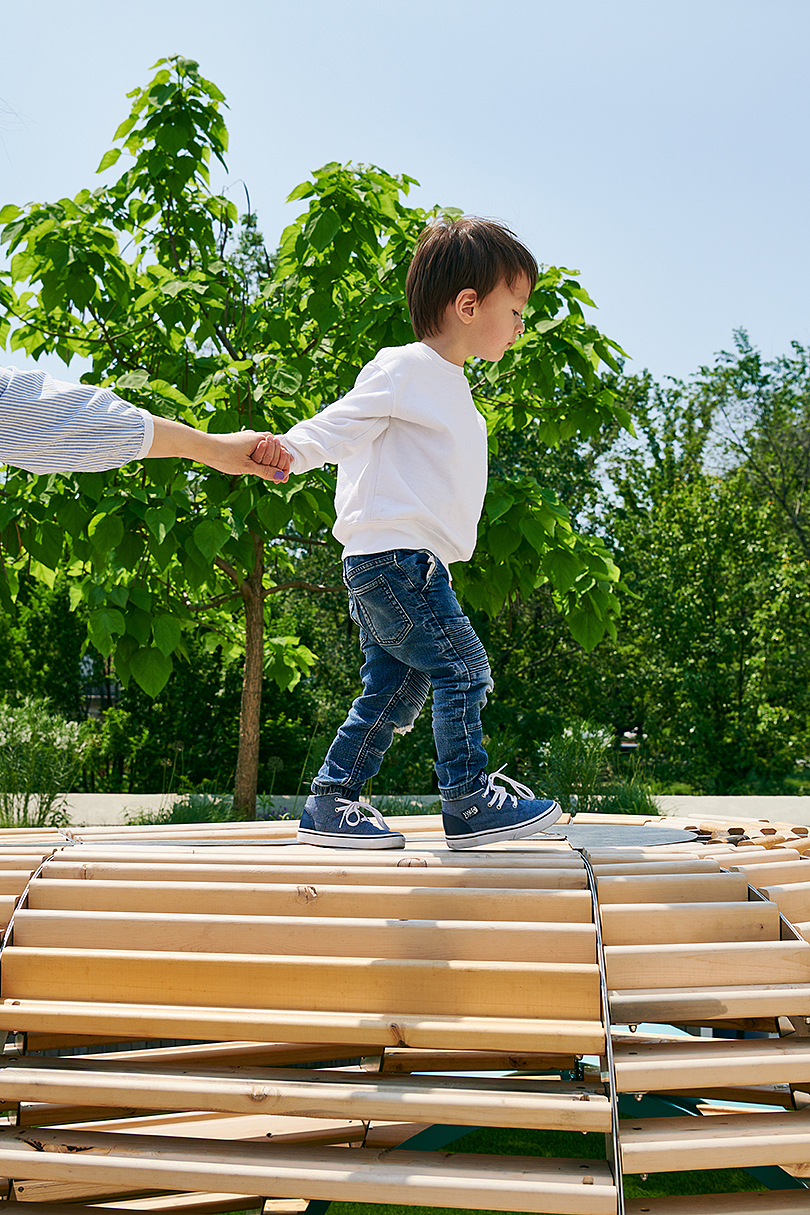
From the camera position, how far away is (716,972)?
183 centimetres

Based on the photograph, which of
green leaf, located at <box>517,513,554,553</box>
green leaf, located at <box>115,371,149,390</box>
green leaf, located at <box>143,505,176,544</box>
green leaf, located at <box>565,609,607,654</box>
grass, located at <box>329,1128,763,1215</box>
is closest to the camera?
grass, located at <box>329,1128,763,1215</box>

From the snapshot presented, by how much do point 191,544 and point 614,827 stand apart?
9.46 ft

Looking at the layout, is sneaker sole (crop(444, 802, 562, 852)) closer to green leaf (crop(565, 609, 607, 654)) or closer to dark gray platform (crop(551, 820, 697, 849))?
dark gray platform (crop(551, 820, 697, 849))

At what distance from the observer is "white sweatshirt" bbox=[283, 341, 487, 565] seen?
2.36m

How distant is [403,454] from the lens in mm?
2418

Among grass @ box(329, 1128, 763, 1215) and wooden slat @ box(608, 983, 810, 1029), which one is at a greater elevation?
wooden slat @ box(608, 983, 810, 1029)

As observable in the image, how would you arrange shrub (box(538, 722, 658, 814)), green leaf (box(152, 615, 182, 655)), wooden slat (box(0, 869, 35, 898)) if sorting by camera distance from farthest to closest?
shrub (box(538, 722, 658, 814)), green leaf (box(152, 615, 182, 655)), wooden slat (box(0, 869, 35, 898))

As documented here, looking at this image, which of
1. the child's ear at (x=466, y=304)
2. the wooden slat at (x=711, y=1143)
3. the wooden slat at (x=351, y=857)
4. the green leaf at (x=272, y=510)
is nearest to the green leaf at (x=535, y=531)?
the green leaf at (x=272, y=510)

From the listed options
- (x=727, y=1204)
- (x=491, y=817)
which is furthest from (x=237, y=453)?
(x=727, y=1204)

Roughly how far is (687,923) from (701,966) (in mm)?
106

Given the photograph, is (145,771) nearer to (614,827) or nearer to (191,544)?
(191,544)

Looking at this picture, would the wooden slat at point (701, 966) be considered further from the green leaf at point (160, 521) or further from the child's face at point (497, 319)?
the green leaf at point (160, 521)

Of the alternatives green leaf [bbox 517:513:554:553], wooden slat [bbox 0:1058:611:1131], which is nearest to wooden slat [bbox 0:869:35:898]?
wooden slat [bbox 0:1058:611:1131]

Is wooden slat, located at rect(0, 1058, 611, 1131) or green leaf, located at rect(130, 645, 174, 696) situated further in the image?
green leaf, located at rect(130, 645, 174, 696)
